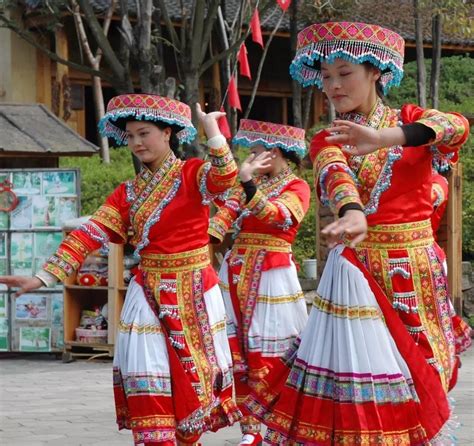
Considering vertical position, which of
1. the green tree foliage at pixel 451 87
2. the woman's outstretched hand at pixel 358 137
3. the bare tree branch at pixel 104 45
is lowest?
the woman's outstretched hand at pixel 358 137

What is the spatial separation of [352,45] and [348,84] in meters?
0.15

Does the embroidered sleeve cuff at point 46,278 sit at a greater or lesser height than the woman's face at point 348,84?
lesser

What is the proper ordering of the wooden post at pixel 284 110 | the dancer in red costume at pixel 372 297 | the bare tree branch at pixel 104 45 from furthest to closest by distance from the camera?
the wooden post at pixel 284 110, the bare tree branch at pixel 104 45, the dancer in red costume at pixel 372 297

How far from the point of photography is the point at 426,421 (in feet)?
13.6

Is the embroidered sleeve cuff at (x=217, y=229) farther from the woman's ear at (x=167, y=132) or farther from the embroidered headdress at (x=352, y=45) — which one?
the embroidered headdress at (x=352, y=45)

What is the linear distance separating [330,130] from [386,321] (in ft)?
2.41

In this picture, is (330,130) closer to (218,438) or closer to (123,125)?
(123,125)

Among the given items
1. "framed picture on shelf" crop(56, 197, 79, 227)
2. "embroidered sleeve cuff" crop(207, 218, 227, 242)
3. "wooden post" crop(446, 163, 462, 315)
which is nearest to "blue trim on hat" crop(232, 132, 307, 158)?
"embroidered sleeve cuff" crop(207, 218, 227, 242)

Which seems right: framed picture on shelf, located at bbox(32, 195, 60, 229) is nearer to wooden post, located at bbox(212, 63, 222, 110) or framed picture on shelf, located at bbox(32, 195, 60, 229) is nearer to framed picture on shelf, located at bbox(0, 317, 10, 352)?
framed picture on shelf, located at bbox(0, 317, 10, 352)

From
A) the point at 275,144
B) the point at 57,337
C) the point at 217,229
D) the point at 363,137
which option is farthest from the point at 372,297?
the point at 57,337

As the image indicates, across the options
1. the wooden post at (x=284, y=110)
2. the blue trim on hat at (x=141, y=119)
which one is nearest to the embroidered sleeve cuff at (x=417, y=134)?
the blue trim on hat at (x=141, y=119)

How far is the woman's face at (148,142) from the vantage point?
559 centimetres

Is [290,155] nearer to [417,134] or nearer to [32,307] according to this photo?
[417,134]

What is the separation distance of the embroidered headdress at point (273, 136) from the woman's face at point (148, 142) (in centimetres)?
154
